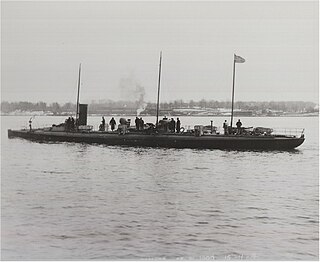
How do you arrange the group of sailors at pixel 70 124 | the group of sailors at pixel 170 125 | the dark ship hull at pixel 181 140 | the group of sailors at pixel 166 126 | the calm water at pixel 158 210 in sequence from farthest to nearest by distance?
the group of sailors at pixel 70 124, the group of sailors at pixel 170 125, the group of sailors at pixel 166 126, the dark ship hull at pixel 181 140, the calm water at pixel 158 210

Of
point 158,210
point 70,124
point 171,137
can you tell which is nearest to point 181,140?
point 171,137

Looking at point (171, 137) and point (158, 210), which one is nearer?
point (158, 210)

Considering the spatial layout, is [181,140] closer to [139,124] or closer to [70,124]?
[139,124]

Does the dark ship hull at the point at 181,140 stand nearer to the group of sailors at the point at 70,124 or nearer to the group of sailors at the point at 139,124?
the group of sailors at the point at 70,124

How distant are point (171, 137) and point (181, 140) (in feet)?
2.20

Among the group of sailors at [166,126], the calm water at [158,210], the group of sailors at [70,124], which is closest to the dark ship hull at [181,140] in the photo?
the group of sailors at [70,124]

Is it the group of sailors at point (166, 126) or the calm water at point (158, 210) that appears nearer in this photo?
the calm water at point (158, 210)

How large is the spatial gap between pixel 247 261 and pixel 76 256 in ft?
10.8

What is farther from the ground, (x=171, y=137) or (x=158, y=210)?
(x=171, y=137)

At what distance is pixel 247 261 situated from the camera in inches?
371

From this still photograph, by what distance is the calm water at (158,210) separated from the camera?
10.3 metres

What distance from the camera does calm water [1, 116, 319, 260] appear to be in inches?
405

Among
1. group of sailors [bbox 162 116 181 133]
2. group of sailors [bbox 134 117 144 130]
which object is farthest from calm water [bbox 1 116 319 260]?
group of sailors [bbox 134 117 144 130]

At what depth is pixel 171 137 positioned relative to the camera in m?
31.4
